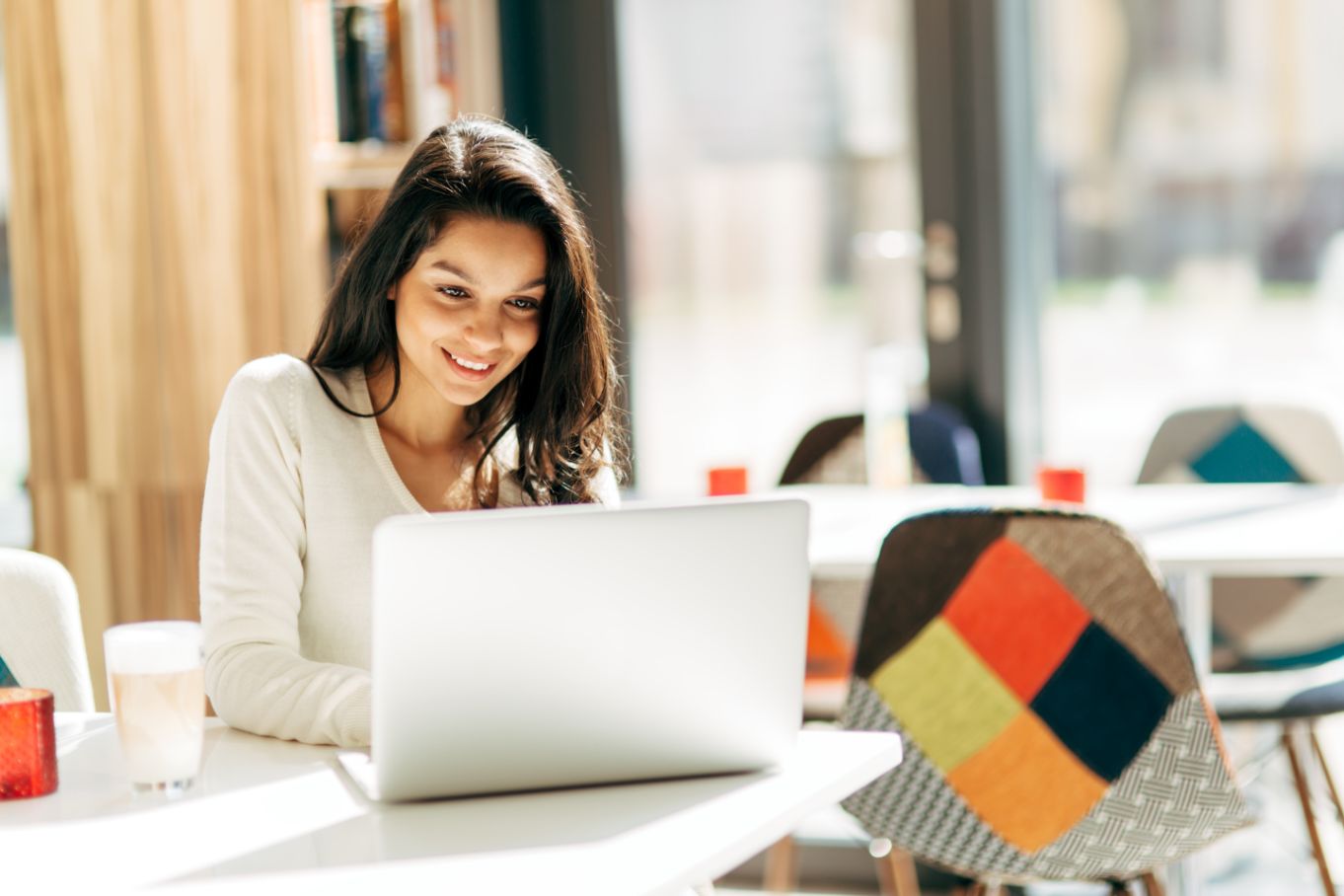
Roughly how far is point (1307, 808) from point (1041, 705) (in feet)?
3.10

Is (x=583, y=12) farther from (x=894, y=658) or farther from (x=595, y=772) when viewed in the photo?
(x=595, y=772)

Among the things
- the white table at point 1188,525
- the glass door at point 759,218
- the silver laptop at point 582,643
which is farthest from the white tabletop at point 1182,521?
the silver laptop at point 582,643

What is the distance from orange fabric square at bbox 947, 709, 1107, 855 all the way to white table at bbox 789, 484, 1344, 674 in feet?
0.84

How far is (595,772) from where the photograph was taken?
3.91 ft

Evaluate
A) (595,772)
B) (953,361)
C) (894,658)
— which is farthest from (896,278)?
(595,772)

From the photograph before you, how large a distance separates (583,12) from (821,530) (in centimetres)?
165

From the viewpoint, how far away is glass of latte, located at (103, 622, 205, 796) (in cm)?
117

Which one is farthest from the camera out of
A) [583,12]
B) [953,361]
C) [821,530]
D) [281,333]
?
[583,12]

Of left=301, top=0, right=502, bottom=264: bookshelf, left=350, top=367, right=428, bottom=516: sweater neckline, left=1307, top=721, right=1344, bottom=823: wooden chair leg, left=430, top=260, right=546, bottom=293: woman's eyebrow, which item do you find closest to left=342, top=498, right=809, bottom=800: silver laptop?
left=350, top=367, right=428, bottom=516: sweater neckline

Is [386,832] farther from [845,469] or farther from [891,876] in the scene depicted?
[891,876]

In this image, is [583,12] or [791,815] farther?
[583,12]

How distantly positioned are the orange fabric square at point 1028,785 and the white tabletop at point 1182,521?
0.86 ft

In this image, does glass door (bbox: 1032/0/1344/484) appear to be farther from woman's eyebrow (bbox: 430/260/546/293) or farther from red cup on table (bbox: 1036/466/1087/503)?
woman's eyebrow (bbox: 430/260/546/293)

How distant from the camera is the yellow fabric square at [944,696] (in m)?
1.97
